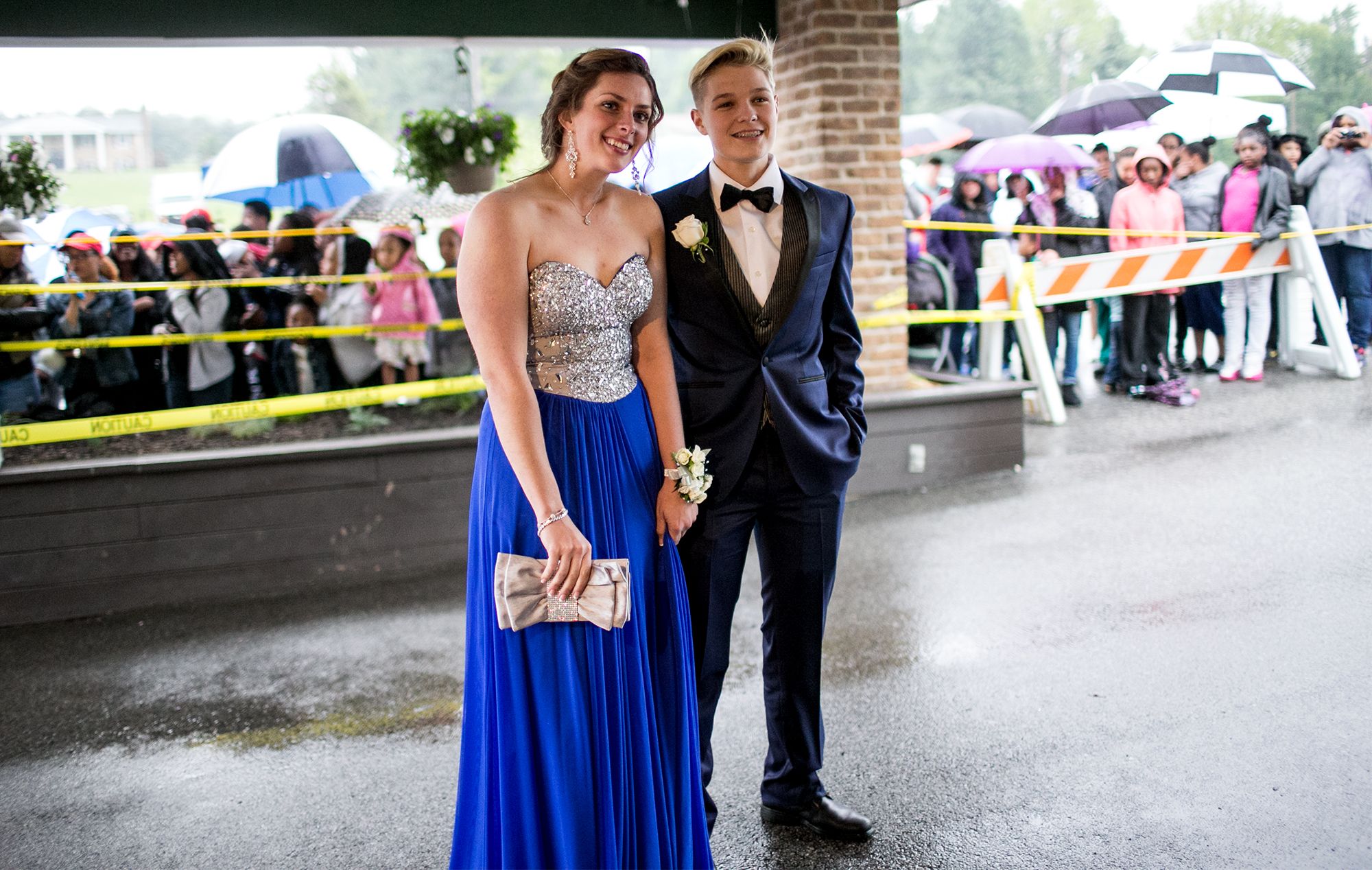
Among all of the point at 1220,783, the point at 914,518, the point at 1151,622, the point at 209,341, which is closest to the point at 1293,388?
the point at 914,518

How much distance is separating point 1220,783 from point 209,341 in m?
6.16

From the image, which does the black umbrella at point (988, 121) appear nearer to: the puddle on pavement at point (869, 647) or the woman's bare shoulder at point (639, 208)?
the puddle on pavement at point (869, 647)

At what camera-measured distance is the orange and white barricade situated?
9.39m

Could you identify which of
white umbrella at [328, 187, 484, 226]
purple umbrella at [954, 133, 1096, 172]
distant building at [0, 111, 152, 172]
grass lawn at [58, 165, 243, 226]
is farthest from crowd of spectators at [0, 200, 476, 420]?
grass lawn at [58, 165, 243, 226]

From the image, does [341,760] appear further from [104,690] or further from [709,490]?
[709,490]

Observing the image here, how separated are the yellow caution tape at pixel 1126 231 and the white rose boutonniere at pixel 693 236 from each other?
7.17 m

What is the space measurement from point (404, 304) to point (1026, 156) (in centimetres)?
677

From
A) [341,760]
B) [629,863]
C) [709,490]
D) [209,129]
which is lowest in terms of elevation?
[341,760]

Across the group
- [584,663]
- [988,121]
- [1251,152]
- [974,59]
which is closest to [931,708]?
[584,663]

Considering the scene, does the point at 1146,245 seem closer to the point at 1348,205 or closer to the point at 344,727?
the point at 1348,205

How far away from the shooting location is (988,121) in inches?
602

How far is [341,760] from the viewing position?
13.2ft

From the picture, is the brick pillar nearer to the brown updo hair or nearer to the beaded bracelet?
the brown updo hair

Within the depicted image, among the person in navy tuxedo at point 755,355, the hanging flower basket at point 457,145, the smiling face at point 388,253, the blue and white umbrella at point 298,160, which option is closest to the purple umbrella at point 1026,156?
the hanging flower basket at point 457,145
